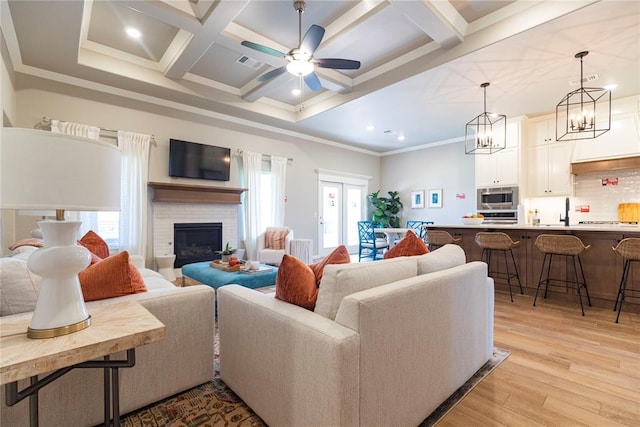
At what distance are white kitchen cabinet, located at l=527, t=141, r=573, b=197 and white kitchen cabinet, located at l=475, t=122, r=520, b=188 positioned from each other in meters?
0.32

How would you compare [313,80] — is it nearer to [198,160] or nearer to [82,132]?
[198,160]

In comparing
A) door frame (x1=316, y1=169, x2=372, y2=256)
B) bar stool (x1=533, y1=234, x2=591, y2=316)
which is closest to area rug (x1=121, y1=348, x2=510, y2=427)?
bar stool (x1=533, y1=234, x2=591, y2=316)

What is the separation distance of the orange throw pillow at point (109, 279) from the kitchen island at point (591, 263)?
13.7ft

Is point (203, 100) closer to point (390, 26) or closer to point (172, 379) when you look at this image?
point (390, 26)

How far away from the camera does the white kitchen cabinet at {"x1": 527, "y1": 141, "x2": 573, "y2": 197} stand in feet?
16.8

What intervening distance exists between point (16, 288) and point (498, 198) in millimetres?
6361

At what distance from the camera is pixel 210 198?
5.30 m

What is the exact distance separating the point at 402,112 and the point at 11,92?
17.7 feet

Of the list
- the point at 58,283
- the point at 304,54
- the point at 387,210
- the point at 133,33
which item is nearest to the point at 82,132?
the point at 133,33

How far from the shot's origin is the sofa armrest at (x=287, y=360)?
45.6 inches

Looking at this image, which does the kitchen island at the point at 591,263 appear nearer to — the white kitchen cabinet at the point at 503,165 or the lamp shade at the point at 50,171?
the white kitchen cabinet at the point at 503,165

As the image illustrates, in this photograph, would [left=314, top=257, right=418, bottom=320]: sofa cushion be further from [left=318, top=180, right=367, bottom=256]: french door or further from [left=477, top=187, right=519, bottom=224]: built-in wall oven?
[left=318, top=180, right=367, bottom=256]: french door

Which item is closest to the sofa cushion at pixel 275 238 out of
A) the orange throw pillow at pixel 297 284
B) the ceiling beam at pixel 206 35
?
the ceiling beam at pixel 206 35

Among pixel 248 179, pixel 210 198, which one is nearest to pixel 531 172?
pixel 248 179
